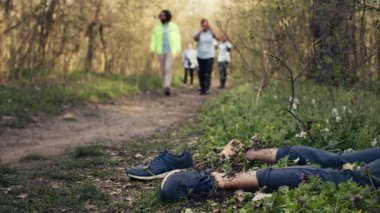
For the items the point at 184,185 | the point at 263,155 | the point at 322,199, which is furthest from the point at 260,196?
the point at 263,155

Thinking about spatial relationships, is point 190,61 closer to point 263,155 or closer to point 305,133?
point 305,133

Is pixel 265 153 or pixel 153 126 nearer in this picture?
pixel 265 153

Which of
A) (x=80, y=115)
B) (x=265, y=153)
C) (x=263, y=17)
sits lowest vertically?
(x=80, y=115)

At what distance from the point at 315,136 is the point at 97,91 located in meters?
7.02

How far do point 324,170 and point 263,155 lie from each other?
2.71 ft

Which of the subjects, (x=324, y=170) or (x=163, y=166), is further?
(x=163, y=166)

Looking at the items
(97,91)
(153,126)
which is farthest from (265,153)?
(97,91)

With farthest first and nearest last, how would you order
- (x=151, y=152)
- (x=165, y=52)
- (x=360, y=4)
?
(x=165, y=52)
(x=151, y=152)
(x=360, y=4)

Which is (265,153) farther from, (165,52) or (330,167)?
(165,52)

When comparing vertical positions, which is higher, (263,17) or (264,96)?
(263,17)

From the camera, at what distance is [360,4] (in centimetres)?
470

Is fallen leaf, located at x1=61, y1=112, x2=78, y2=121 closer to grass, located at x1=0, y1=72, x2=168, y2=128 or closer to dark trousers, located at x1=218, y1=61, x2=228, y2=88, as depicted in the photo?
grass, located at x1=0, y1=72, x2=168, y2=128

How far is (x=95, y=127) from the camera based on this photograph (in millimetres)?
7801

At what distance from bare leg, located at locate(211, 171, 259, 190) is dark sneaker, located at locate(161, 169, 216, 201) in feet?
0.23
